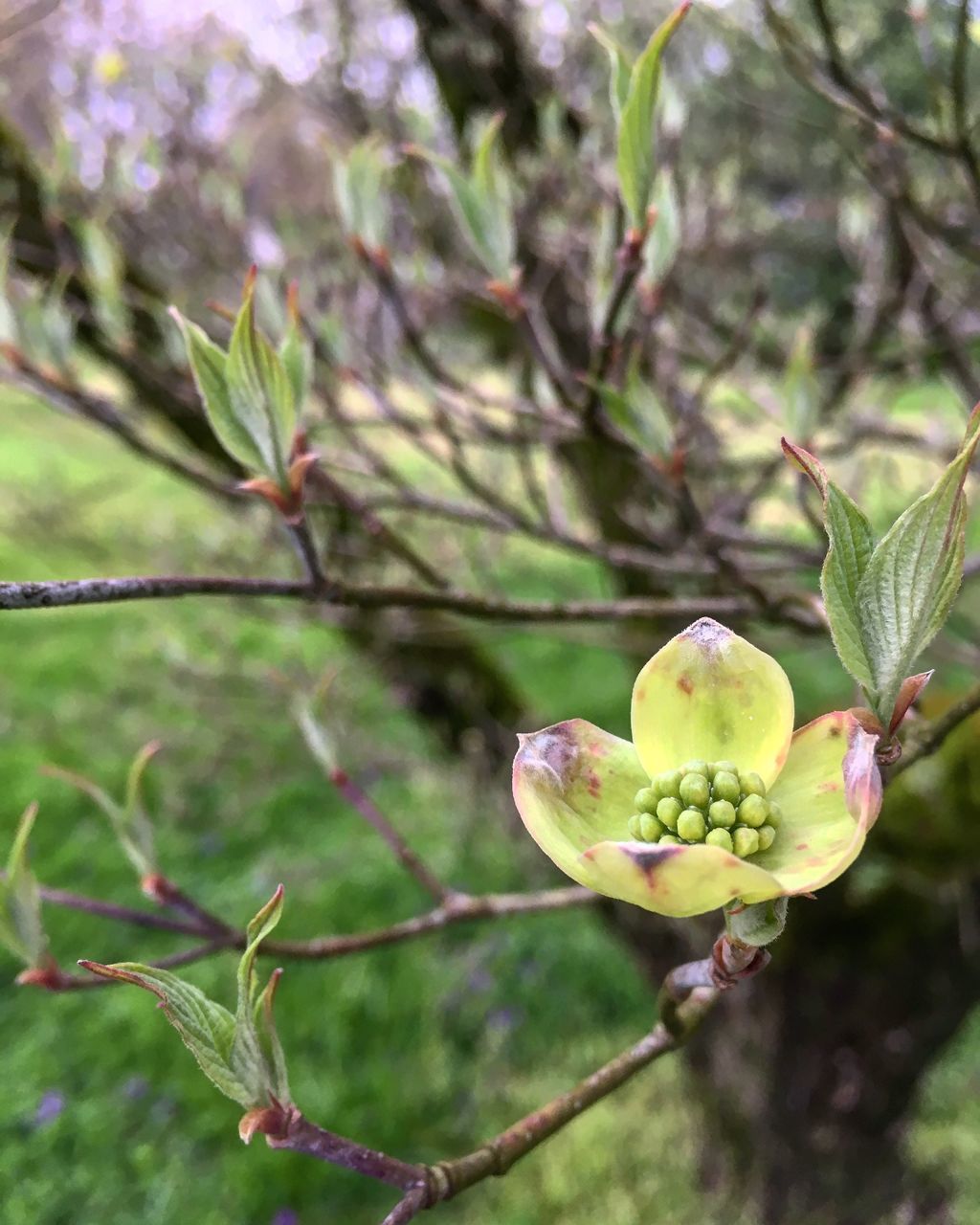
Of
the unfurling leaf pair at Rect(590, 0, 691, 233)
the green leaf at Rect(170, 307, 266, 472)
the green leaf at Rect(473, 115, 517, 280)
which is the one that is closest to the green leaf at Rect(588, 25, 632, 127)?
the unfurling leaf pair at Rect(590, 0, 691, 233)

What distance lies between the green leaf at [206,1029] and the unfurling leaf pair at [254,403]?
23 cm

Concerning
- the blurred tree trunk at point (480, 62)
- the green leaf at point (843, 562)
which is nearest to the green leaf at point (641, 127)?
the green leaf at point (843, 562)

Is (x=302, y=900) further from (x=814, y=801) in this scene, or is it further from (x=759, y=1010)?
(x=814, y=801)

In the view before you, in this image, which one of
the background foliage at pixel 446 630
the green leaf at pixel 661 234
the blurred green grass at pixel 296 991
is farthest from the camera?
the blurred green grass at pixel 296 991

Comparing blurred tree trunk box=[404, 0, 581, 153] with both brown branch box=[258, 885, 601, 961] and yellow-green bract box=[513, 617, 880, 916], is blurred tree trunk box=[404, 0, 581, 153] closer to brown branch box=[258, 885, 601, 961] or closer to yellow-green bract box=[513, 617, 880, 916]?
brown branch box=[258, 885, 601, 961]

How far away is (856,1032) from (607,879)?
1.55m

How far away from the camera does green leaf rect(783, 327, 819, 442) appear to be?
789 mm

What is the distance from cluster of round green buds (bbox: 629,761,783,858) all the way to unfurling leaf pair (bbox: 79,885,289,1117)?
145mm

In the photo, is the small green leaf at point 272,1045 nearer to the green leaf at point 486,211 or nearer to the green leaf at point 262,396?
the green leaf at point 262,396

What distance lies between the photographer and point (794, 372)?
2.61 feet

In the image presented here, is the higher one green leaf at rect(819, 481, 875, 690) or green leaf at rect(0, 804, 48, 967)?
green leaf at rect(819, 481, 875, 690)

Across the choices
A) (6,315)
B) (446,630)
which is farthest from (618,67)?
(446,630)

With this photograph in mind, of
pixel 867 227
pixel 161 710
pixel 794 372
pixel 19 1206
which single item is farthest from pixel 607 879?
pixel 161 710

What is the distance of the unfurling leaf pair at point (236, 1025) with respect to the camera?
36 cm
